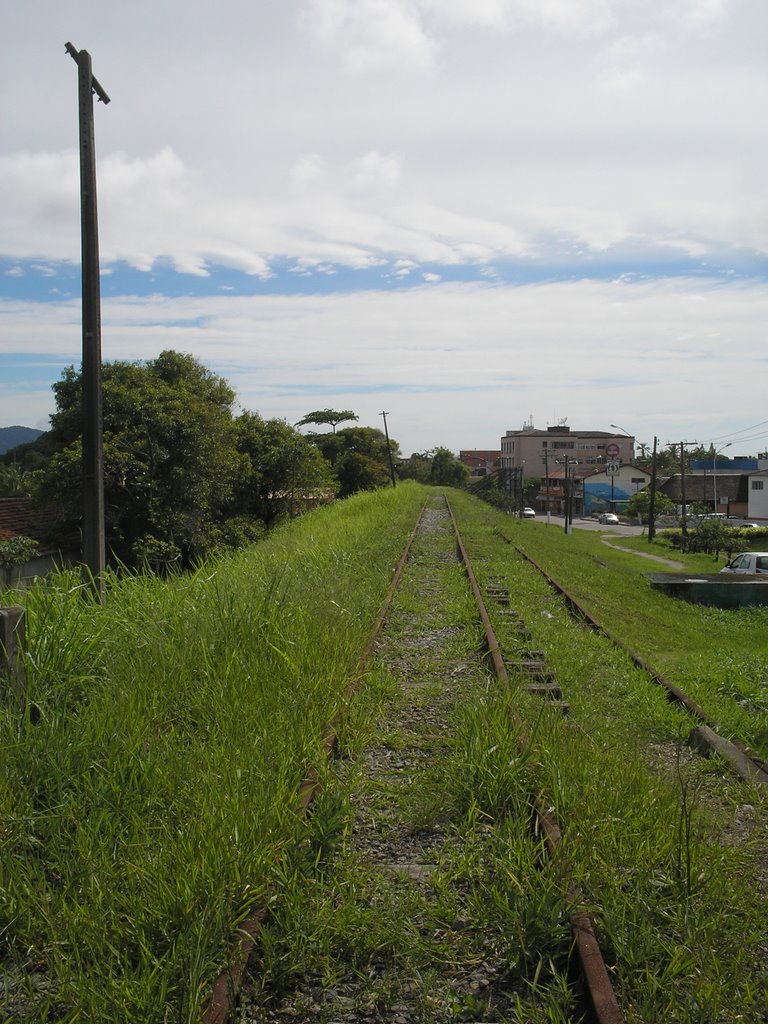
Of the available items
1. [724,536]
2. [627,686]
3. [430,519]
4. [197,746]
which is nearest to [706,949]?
[197,746]

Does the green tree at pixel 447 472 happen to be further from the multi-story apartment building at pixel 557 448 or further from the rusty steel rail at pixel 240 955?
the rusty steel rail at pixel 240 955

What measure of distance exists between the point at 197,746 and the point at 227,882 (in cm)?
130

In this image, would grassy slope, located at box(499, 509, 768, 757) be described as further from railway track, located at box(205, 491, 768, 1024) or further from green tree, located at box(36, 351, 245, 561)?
green tree, located at box(36, 351, 245, 561)

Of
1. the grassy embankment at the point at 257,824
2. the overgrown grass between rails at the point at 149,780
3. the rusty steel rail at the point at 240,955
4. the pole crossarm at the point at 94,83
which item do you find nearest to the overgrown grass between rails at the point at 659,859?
the grassy embankment at the point at 257,824

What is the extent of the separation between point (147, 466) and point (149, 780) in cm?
2382

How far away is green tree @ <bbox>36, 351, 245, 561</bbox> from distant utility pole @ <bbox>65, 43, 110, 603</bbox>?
677 inches

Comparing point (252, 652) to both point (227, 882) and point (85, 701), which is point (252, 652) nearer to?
point (85, 701)

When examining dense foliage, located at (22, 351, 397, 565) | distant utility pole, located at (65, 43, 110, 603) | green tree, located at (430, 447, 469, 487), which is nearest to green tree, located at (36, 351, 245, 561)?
dense foliage, located at (22, 351, 397, 565)

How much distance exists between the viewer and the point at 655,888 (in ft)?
10.2

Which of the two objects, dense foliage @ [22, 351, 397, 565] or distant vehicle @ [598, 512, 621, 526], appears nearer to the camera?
dense foliage @ [22, 351, 397, 565]

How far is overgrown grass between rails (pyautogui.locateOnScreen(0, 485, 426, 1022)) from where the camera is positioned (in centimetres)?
265

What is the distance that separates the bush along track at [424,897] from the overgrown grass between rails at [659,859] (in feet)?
0.56

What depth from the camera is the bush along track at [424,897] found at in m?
2.61

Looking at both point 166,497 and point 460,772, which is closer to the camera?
point 460,772
